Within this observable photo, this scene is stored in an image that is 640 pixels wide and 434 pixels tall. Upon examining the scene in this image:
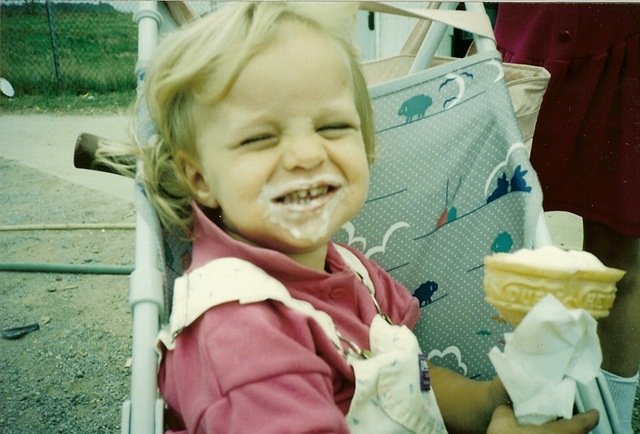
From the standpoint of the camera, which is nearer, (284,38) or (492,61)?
(284,38)

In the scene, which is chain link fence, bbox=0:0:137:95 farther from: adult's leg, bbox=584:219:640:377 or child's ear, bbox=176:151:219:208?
child's ear, bbox=176:151:219:208

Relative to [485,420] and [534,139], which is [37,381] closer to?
[485,420]

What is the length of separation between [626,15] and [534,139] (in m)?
0.34

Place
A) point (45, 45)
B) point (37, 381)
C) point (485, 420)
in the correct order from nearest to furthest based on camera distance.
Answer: point (485, 420) → point (37, 381) → point (45, 45)

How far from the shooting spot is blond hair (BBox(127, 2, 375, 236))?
89 cm

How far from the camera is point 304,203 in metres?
0.91

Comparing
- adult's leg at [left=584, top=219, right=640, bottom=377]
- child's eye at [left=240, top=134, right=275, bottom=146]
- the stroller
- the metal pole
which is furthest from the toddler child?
the metal pole

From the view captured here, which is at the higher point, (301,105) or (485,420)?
(301,105)

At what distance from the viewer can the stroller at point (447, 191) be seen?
128 cm

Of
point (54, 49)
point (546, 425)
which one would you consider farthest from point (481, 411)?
point (54, 49)

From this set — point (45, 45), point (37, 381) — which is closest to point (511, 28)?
point (37, 381)

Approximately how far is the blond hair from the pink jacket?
11 centimetres

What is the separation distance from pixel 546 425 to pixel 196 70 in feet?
2.11

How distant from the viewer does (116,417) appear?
5.67 feet
